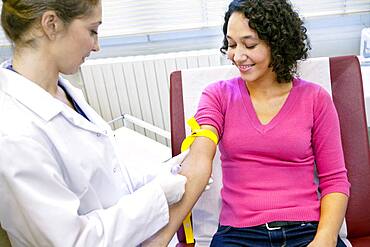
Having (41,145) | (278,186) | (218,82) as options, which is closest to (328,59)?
(218,82)

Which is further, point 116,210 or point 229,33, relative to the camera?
point 229,33

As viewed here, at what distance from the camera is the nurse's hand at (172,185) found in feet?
3.21

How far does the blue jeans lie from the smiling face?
0.48 m

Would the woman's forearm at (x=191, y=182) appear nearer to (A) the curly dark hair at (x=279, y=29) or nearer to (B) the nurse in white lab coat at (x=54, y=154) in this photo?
(B) the nurse in white lab coat at (x=54, y=154)

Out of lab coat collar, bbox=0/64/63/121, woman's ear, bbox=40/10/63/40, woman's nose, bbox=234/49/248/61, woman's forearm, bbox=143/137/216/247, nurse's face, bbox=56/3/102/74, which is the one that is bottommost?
woman's forearm, bbox=143/137/216/247

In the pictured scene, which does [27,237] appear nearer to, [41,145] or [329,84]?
[41,145]

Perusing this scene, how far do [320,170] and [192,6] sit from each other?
1184 millimetres

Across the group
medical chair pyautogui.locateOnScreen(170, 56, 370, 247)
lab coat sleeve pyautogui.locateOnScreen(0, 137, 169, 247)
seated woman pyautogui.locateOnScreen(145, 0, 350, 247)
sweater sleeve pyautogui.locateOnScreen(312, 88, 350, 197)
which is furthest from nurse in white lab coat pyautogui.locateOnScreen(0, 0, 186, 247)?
sweater sleeve pyautogui.locateOnScreen(312, 88, 350, 197)

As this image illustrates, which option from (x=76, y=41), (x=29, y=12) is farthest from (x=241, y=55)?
(x=29, y=12)

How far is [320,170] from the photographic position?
3.83ft

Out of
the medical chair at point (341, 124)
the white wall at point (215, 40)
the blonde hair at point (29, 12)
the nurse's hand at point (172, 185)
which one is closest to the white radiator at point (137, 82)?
the white wall at point (215, 40)

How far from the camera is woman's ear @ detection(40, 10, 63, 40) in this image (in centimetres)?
78

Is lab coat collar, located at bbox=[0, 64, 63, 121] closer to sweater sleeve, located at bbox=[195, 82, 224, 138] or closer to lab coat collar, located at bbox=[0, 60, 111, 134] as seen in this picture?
lab coat collar, located at bbox=[0, 60, 111, 134]

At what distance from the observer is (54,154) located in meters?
0.80
